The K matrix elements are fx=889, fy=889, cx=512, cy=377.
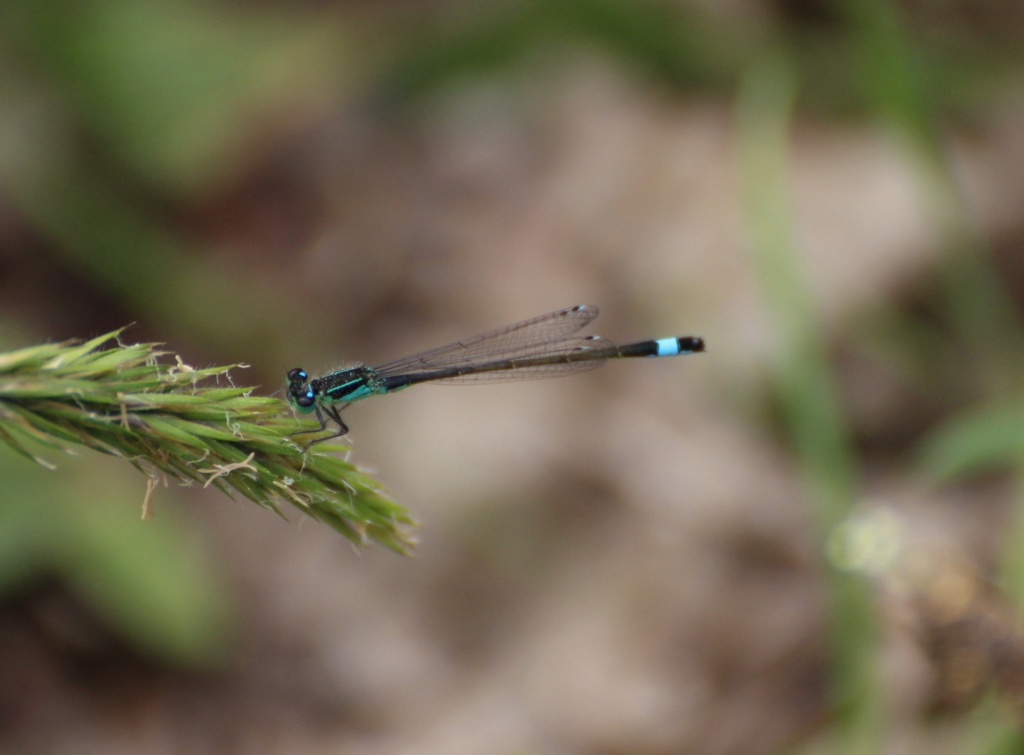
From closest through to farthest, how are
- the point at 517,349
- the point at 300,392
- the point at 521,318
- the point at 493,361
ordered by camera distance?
the point at 300,392, the point at 493,361, the point at 517,349, the point at 521,318

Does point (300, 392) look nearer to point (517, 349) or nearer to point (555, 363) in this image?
point (517, 349)

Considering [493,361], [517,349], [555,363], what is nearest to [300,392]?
[493,361]

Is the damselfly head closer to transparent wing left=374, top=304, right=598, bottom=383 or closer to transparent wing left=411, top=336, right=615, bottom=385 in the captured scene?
transparent wing left=374, top=304, right=598, bottom=383

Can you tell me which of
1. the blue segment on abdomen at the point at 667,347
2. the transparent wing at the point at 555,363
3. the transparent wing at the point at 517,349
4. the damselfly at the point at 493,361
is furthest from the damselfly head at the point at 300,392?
the blue segment on abdomen at the point at 667,347

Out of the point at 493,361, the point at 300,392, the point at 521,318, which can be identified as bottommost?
the point at 300,392

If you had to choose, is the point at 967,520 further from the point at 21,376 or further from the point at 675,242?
the point at 21,376

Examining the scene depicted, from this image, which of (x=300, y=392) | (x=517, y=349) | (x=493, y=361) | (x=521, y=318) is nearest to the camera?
(x=300, y=392)

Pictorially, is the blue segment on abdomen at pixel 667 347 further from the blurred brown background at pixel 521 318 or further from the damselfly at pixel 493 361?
the blurred brown background at pixel 521 318

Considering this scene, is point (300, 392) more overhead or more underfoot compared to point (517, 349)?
more underfoot
